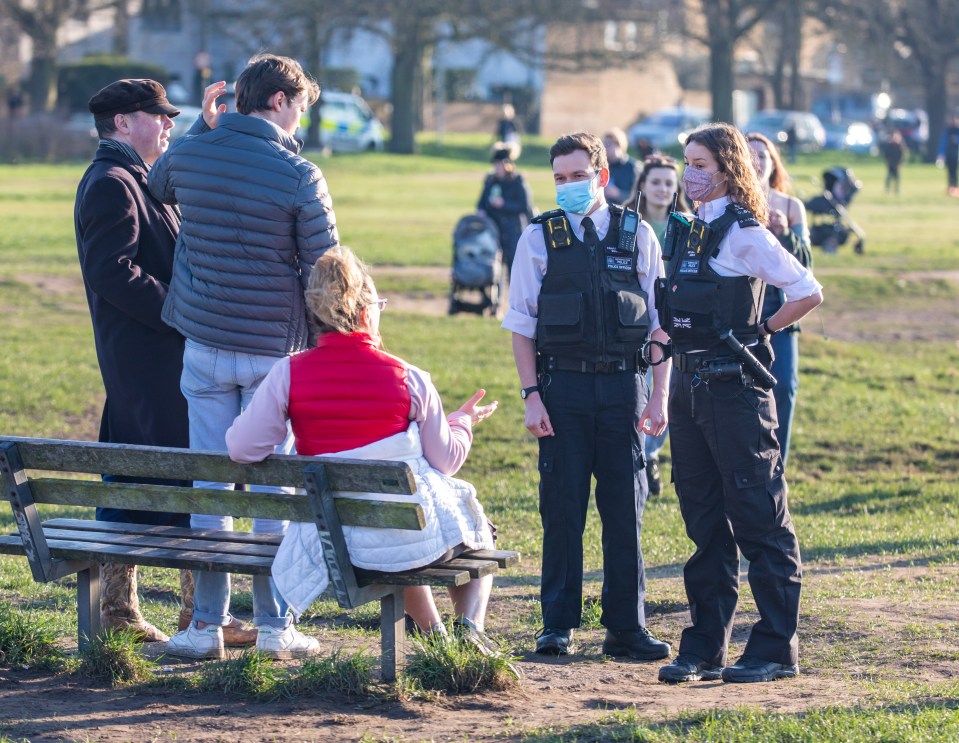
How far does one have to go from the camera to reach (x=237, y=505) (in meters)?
4.91

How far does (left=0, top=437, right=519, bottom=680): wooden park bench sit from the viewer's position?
463 centimetres

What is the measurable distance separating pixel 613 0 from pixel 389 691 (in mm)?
44768

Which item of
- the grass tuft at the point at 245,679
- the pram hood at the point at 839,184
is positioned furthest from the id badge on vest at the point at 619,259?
the pram hood at the point at 839,184

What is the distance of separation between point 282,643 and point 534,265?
1721 mm

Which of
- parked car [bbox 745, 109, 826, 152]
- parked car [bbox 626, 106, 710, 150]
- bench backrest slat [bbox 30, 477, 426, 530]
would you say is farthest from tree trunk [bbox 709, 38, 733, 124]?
bench backrest slat [bbox 30, 477, 426, 530]

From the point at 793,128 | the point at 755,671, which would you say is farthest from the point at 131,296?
the point at 793,128

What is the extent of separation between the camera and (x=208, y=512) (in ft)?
16.3

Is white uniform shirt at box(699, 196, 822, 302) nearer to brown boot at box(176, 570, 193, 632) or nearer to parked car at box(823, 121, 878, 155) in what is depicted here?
brown boot at box(176, 570, 193, 632)

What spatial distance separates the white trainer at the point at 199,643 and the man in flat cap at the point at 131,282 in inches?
8.1

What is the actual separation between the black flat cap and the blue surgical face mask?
1.65 m

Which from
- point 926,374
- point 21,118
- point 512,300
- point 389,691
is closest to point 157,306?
point 512,300

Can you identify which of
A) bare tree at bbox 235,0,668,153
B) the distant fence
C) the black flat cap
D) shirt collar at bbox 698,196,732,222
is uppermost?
bare tree at bbox 235,0,668,153

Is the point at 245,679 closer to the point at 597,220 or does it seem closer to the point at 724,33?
the point at 597,220

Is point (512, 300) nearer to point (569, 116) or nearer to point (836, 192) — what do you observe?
point (836, 192)
